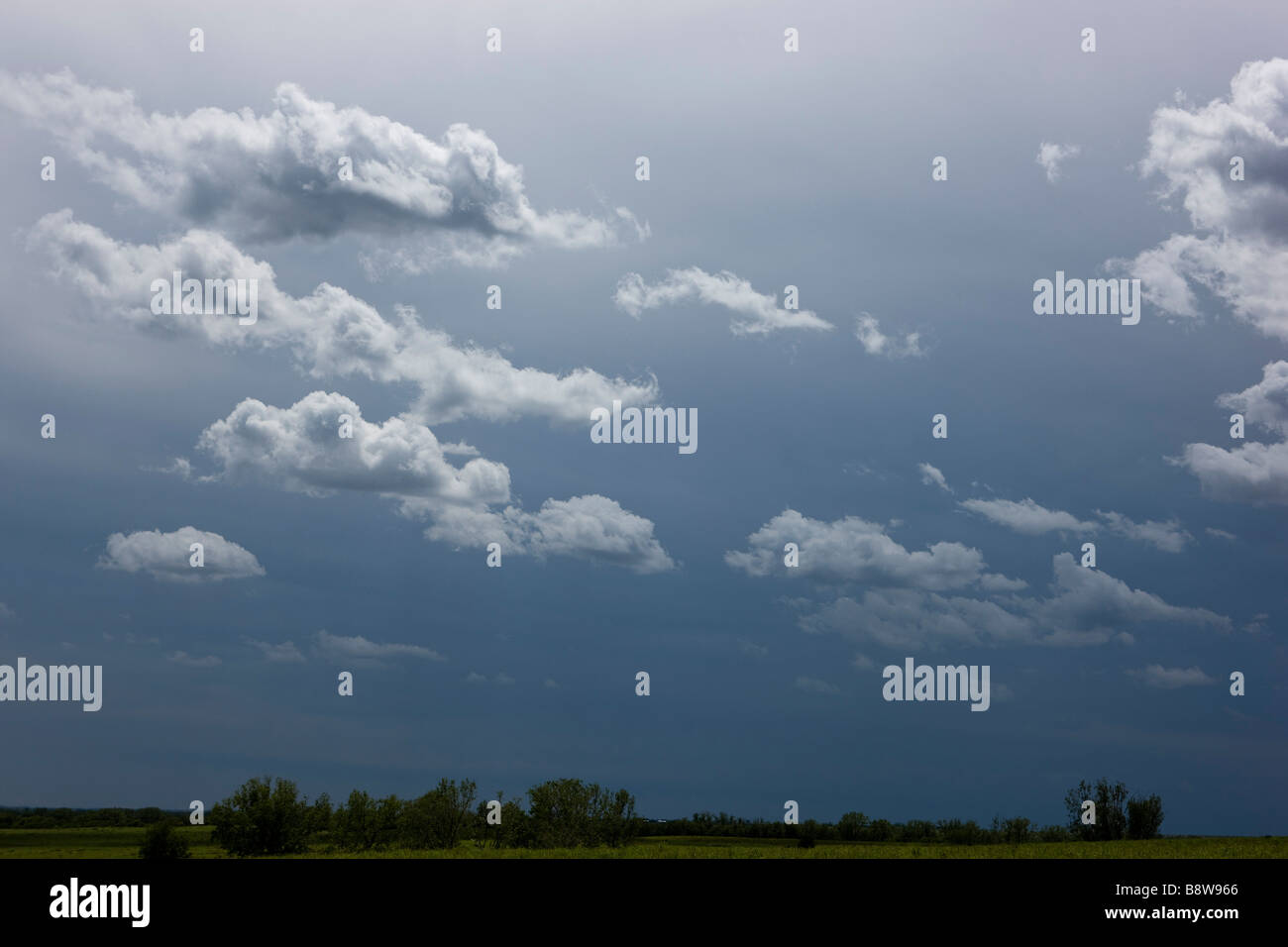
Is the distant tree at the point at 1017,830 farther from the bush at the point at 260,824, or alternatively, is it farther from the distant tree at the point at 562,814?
the bush at the point at 260,824

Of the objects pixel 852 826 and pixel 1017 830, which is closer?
pixel 1017 830

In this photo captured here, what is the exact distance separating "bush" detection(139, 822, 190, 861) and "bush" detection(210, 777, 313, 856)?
42.8 feet

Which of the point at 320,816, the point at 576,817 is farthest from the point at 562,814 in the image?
the point at 320,816

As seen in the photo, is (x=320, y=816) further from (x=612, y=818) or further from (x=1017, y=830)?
(x=1017, y=830)

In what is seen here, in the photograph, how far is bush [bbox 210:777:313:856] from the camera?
103 metres

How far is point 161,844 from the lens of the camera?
11431 cm

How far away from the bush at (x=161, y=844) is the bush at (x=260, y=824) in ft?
42.8

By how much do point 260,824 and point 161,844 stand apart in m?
19.9

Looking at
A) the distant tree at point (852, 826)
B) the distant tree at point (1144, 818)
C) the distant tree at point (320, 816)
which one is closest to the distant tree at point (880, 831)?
the distant tree at point (852, 826)

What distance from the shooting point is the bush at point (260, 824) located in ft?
338
